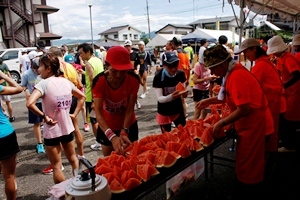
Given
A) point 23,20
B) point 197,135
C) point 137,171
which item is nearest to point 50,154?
point 137,171

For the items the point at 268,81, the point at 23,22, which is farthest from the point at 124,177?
the point at 23,22

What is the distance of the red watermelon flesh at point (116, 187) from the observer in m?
1.73

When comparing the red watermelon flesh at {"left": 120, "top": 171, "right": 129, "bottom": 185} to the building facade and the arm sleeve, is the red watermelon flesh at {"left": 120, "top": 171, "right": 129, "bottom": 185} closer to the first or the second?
the arm sleeve

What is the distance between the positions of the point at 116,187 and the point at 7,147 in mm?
1580

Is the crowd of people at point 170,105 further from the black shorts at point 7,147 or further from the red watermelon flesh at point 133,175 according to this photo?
the red watermelon flesh at point 133,175

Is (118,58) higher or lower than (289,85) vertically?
higher

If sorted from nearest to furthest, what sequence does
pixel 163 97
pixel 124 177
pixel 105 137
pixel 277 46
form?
pixel 124 177
pixel 105 137
pixel 163 97
pixel 277 46

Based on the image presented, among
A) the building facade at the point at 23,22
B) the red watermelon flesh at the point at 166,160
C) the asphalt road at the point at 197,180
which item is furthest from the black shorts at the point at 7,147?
the building facade at the point at 23,22

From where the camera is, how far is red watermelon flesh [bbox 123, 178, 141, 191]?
1785mm

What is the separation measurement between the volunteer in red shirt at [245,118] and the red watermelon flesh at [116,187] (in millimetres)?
1198

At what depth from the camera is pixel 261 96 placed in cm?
237

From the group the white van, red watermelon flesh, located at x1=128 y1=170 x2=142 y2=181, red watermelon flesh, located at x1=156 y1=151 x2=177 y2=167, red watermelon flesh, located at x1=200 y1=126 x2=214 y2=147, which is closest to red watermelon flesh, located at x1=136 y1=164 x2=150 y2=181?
red watermelon flesh, located at x1=128 y1=170 x2=142 y2=181

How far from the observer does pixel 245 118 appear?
2416 millimetres

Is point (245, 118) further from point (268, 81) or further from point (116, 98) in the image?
point (116, 98)
